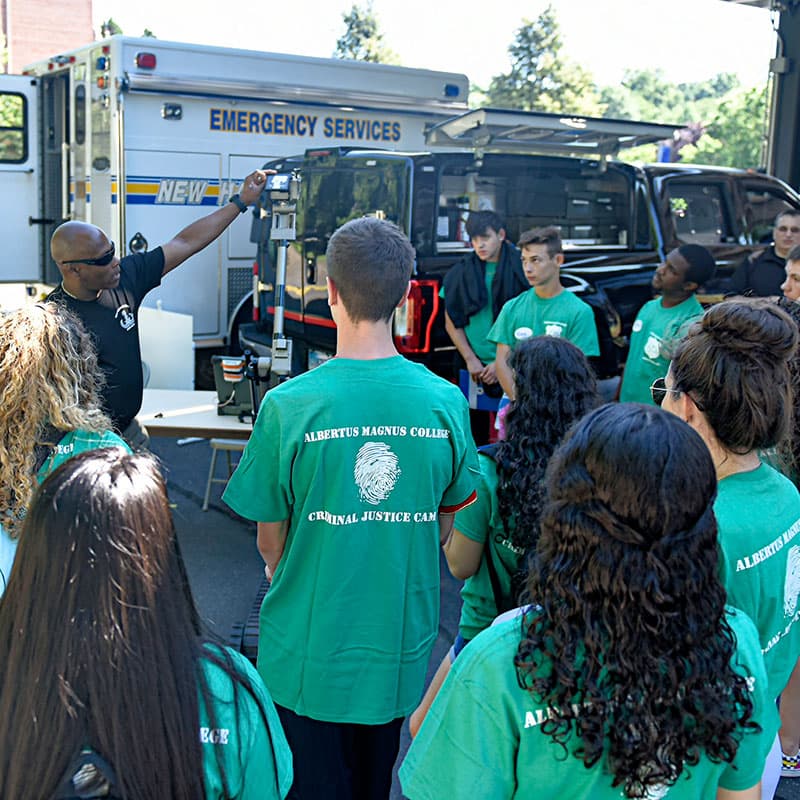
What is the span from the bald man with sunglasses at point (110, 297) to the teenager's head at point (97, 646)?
286 cm

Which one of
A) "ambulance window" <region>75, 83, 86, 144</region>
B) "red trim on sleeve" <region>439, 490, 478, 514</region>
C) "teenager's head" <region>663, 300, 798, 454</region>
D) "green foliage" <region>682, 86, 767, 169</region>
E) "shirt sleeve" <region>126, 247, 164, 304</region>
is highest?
"green foliage" <region>682, 86, 767, 169</region>

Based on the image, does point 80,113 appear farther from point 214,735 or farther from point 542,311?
point 214,735

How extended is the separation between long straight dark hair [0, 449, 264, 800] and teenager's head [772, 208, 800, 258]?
5.93 m

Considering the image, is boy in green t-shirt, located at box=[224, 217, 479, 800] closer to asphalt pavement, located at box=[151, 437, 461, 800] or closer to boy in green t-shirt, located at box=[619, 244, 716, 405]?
asphalt pavement, located at box=[151, 437, 461, 800]

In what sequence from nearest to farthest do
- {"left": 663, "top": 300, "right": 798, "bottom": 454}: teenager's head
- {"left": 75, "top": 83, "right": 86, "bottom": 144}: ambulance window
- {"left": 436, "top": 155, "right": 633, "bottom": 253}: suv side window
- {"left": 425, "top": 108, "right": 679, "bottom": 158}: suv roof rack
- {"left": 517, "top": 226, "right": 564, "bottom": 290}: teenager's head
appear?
{"left": 663, "top": 300, "right": 798, "bottom": 454}: teenager's head → {"left": 517, "top": 226, "right": 564, "bottom": 290}: teenager's head → {"left": 436, "top": 155, "right": 633, "bottom": 253}: suv side window → {"left": 425, "top": 108, "right": 679, "bottom": 158}: suv roof rack → {"left": 75, "top": 83, "right": 86, "bottom": 144}: ambulance window

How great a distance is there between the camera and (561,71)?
45.9m

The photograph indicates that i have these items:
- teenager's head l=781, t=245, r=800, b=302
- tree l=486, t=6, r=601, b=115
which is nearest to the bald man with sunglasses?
teenager's head l=781, t=245, r=800, b=302

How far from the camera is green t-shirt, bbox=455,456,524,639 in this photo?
2.83 metres

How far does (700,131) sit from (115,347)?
41.7 metres

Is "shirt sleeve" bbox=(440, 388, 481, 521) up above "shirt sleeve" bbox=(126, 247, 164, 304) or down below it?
below

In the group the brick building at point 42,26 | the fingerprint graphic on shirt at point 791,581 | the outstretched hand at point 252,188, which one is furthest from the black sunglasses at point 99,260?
the brick building at point 42,26

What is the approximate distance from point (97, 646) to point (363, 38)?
2066 inches

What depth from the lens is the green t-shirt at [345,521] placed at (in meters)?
2.45

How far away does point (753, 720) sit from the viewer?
5.37 feet
